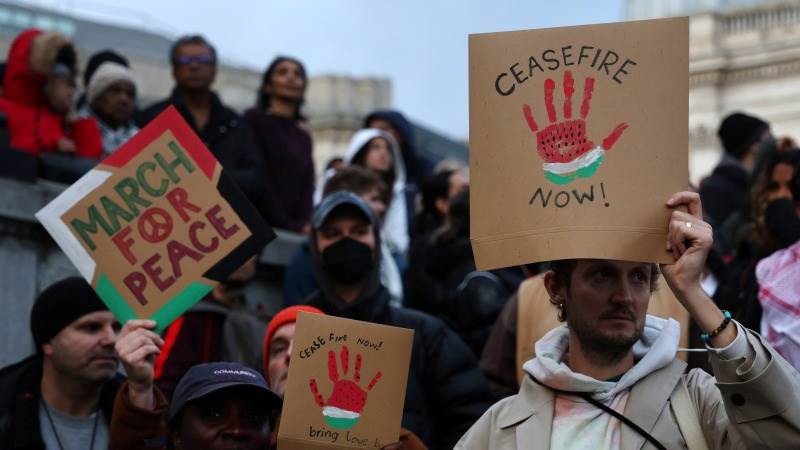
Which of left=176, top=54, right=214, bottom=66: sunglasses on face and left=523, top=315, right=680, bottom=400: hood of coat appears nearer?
left=523, top=315, right=680, bottom=400: hood of coat

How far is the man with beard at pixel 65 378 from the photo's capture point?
7027 millimetres

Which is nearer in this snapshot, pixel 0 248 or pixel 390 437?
pixel 390 437

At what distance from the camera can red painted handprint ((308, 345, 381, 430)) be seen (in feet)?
19.7

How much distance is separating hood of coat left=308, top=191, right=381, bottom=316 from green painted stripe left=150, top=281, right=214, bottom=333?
115 centimetres

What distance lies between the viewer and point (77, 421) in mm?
7117

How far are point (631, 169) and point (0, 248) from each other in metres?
4.68

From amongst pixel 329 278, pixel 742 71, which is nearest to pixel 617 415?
pixel 329 278

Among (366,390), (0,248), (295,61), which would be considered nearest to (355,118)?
(295,61)

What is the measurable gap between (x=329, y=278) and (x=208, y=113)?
2962 mm

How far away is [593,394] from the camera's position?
17.2 feet

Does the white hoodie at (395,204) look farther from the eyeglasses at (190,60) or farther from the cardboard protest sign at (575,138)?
the cardboard protest sign at (575,138)

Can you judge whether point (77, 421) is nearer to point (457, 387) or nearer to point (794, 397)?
point (457, 387)

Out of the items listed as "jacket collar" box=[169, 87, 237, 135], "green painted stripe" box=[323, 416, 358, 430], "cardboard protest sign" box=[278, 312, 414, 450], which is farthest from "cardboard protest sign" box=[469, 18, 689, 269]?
"jacket collar" box=[169, 87, 237, 135]

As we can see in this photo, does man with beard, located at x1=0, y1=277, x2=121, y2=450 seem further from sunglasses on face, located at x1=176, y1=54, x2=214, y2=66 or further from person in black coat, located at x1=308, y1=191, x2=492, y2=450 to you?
sunglasses on face, located at x1=176, y1=54, x2=214, y2=66
